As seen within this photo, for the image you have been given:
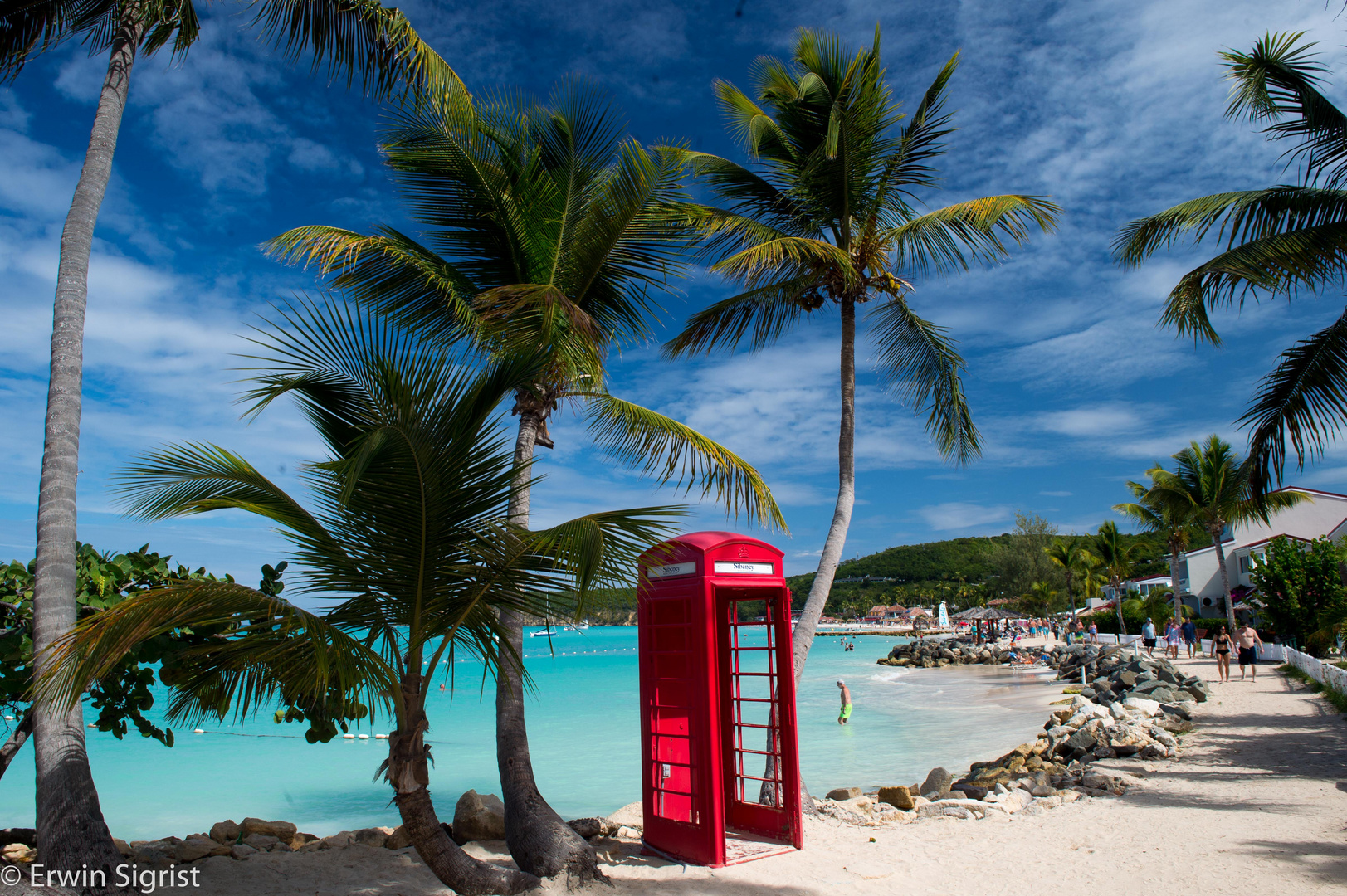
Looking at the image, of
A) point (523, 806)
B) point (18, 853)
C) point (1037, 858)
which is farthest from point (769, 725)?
point (18, 853)

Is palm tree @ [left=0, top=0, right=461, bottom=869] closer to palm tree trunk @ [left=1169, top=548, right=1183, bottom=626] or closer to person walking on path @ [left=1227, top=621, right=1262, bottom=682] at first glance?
person walking on path @ [left=1227, top=621, right=1262, bottom=682]

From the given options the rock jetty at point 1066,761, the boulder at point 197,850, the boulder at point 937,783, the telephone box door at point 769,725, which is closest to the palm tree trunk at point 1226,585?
the rock jetty at point 1066,761

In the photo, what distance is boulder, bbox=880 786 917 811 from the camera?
8969 millimetres

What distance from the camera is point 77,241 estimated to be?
525 cm

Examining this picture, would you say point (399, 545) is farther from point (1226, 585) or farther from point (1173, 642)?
point (1226, 585)

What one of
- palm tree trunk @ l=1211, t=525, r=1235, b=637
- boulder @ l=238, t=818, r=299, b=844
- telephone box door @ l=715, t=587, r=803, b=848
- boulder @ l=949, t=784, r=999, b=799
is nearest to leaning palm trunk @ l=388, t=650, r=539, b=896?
telephone box door @ l=715, t=587, r=803, b=848

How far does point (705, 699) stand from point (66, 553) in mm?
4425

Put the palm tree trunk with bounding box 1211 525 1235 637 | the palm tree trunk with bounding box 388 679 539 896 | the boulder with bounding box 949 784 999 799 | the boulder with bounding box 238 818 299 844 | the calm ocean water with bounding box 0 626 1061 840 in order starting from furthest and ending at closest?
the palm tree trunk with bounding box 1211 525 1235 637 → the calm ocean water with bounding box 0 626 1061 840 → the boulder with bounding box 949 784 999 799 → the boulder with bounding box 238 818 299 844 → the palm tree trunk with bounding box 388 679 539 896

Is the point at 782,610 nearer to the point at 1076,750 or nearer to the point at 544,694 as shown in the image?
the point at 1076,750

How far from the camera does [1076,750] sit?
1199cm

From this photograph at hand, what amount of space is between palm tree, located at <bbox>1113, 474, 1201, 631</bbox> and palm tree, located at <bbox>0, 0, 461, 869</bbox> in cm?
3877

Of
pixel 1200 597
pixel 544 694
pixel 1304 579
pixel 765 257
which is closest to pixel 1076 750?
pixel 765 257

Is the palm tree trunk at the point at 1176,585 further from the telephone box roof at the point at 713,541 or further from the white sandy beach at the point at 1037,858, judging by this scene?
the telephone box roof at the point at 713,541

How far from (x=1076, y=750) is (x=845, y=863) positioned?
7.46 metres
